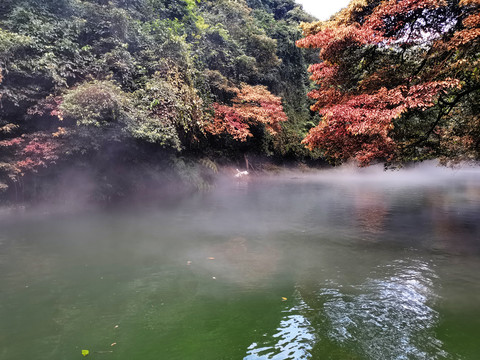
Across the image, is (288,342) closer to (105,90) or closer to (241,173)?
(105,90)

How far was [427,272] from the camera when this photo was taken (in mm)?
5543

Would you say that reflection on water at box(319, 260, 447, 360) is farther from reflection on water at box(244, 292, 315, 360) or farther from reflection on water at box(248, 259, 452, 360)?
reflection on water at box(244, 292, 315, 360)

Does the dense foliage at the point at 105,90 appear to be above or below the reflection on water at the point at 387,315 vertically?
above

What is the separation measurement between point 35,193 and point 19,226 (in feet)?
10.1

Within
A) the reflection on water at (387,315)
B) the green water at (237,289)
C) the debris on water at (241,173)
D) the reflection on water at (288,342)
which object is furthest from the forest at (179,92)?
the reflection on water at (288,342)

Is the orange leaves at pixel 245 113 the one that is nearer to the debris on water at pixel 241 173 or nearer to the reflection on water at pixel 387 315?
the debris on water at pixel 241 173

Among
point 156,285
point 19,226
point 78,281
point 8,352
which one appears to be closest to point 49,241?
point 19,226

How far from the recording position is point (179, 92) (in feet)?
46.5

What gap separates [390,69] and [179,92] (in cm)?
929

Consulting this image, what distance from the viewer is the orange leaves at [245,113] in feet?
62.9

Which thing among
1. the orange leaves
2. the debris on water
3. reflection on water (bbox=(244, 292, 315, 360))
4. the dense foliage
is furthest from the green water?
the debris on water

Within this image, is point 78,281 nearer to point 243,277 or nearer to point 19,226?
point 243,277

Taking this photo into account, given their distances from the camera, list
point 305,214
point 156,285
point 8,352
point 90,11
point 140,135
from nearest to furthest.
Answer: point 8,352
point 156,285
point 305,214
point 140,135
point 90,11

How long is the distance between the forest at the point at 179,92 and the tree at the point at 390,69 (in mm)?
35
